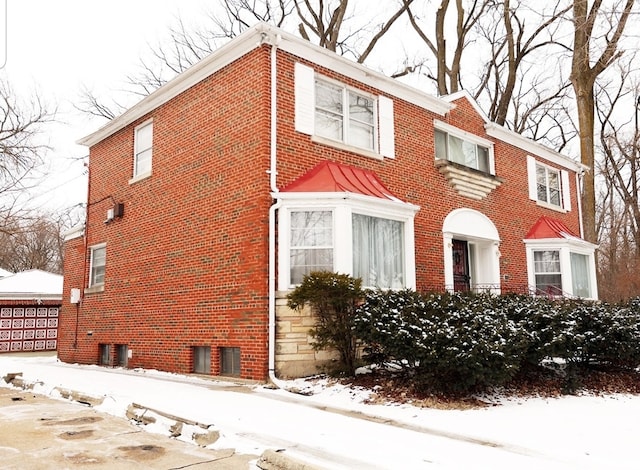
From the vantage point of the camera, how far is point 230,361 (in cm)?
966

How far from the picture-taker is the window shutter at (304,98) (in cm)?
1007

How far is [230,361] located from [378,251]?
3.34 meters

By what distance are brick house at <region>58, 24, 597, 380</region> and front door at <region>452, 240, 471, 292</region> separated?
0.17 feet

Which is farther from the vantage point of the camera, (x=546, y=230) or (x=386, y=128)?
(x=546, y=230)

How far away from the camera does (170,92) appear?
11.8m

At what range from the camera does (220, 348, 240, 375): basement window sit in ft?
31.2

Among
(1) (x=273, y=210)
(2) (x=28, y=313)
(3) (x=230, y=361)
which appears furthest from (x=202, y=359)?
(2) (x=28, y=313)

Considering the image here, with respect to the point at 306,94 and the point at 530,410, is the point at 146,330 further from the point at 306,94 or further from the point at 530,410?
the point at 530,410

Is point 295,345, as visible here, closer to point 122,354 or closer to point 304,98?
point 304,98

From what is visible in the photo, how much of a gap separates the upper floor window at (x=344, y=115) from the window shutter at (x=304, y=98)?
1.19ft

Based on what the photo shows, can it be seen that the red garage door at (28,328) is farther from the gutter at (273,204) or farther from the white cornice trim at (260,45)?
the gutter at (273,204)

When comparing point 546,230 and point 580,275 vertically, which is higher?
point 546,230

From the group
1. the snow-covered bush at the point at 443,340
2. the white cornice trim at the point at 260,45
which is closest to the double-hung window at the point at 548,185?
the white cornice trim at the point at 260,45

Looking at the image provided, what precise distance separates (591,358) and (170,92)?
9836mm
